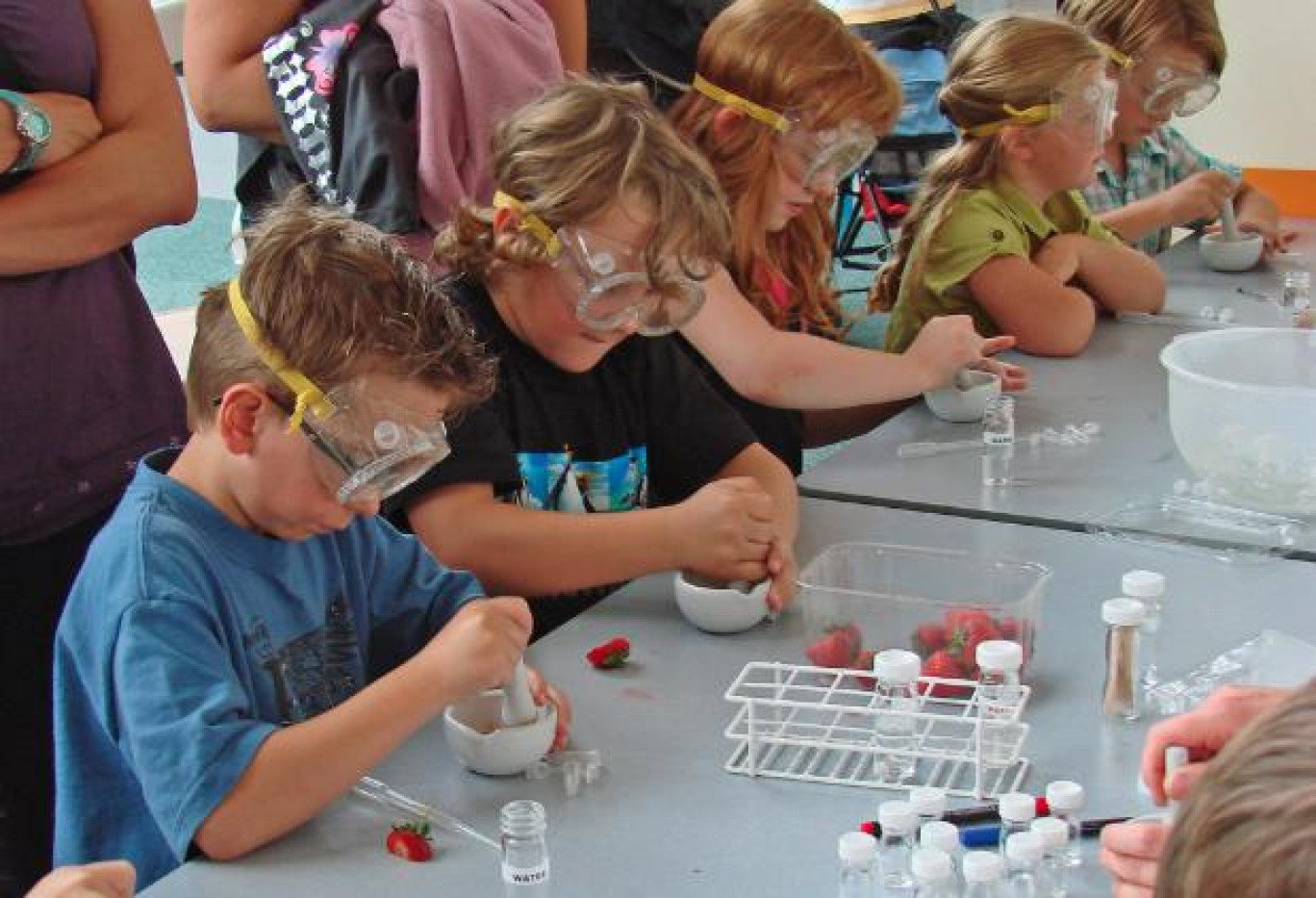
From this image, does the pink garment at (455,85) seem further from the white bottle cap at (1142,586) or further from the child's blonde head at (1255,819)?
the child's blonde head at (1255,819)

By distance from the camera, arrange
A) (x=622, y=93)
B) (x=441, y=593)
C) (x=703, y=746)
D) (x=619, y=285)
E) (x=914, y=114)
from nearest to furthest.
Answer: (x=703, y=746)
(x=441, y=593)
(x=619, y=285)
(x=622, y=93)
(x=914, y=114)

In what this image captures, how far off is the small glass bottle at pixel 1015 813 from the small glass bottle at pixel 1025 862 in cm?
2

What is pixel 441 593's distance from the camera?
1660 millimetres

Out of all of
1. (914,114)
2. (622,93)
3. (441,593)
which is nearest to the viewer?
(441,593)

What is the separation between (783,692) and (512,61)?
109cm

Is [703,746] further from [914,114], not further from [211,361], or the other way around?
[914,114]

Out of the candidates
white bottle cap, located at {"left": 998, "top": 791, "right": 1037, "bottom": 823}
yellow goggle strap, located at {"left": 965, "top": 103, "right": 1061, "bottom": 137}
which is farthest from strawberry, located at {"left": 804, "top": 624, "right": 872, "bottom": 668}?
yellow goggle strap, located at {"left": 965, "top": 103, "right": 1061, "bottom": 137}

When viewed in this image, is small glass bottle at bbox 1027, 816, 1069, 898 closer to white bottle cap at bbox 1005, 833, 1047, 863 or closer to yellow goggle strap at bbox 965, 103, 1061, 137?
white bottle cap at bbox 1005, 833, 1047, 863

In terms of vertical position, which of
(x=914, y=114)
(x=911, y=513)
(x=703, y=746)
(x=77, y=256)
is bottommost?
(x=914, y=114)

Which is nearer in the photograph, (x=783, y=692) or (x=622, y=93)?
(x=783, y=692)

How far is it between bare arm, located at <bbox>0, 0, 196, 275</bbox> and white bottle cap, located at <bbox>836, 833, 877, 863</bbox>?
1.04 m

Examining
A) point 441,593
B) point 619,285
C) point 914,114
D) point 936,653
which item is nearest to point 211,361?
point 441,593

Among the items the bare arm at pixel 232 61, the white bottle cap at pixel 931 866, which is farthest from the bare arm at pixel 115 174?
the white bottle cap at pixel 931 866

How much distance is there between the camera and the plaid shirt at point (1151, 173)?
3473mm
